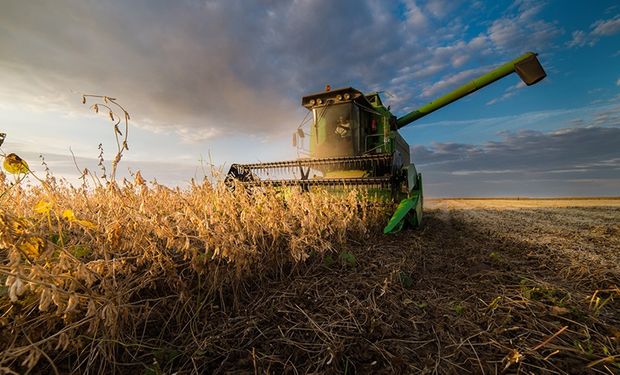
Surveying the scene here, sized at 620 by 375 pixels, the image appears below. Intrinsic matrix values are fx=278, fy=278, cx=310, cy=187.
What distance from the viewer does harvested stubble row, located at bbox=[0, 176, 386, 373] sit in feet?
3.93

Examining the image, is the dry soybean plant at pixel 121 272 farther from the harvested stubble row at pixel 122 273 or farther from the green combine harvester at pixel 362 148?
the green combine harvester at pixel 362 148

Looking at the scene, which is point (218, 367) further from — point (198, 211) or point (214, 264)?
point (198, 211)

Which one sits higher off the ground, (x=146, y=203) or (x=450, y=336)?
(x=146, y=203)

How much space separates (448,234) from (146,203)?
17.1 ft

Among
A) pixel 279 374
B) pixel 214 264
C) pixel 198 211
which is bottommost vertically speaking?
pixel 279 374

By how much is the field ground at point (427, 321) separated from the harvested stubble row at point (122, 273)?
0.29 metres

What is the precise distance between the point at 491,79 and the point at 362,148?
17.9 feet

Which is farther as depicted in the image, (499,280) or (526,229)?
(526,229)

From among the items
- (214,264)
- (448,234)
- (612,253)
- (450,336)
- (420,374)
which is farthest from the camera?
(448,234)

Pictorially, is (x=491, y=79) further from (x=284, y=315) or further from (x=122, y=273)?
(x=122, y=273)

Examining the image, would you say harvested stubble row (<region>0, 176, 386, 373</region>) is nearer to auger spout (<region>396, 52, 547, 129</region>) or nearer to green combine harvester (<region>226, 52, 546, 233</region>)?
green combine harvester (<region>226, 52, 546, 233</region>)

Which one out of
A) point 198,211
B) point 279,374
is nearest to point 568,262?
point 279,374

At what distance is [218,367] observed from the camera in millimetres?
1495

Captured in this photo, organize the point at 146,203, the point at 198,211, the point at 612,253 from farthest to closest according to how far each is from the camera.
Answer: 1. the point at 612,253
2. the point at 198,211
3. the point at 146,203
